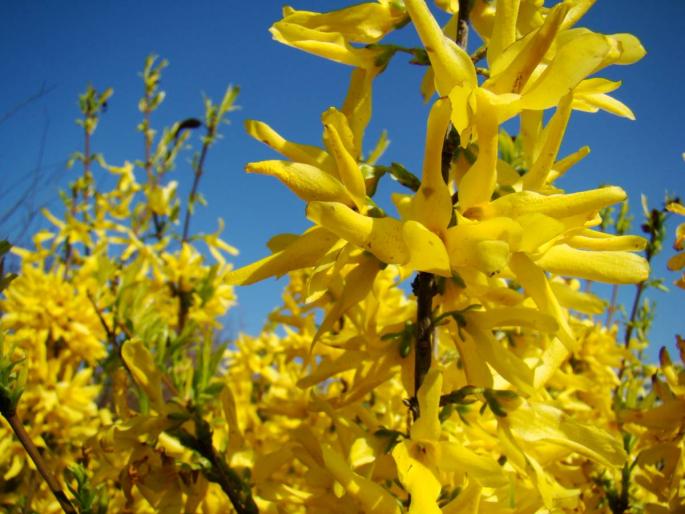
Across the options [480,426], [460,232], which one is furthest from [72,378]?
Answer: [460,232]

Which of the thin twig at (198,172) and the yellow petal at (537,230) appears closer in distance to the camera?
the yellow petal at (537,230)

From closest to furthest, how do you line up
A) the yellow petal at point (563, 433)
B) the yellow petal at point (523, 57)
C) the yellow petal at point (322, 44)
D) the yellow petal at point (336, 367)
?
1. the yellow petal at point (523, 57)
2. the yellow petal at point (563, 433)
3. the yellow petal at point (322, 44)
4. the yellow petal at point (336, 367)

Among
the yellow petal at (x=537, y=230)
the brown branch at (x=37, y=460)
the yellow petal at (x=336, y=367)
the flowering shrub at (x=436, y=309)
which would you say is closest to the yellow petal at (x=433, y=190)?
the flowering shrub at (x=436, y=309)

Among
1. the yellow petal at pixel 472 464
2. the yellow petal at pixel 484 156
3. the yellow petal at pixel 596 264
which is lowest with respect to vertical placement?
the yellow petal at pixel 472 464

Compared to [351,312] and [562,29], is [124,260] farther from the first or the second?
[562,29]

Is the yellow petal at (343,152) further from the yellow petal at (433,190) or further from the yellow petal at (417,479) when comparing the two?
the yellow petal at (417,479)

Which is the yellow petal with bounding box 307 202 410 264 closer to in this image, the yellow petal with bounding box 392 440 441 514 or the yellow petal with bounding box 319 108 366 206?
the yellow petal with bounding box 319 108 366 206
